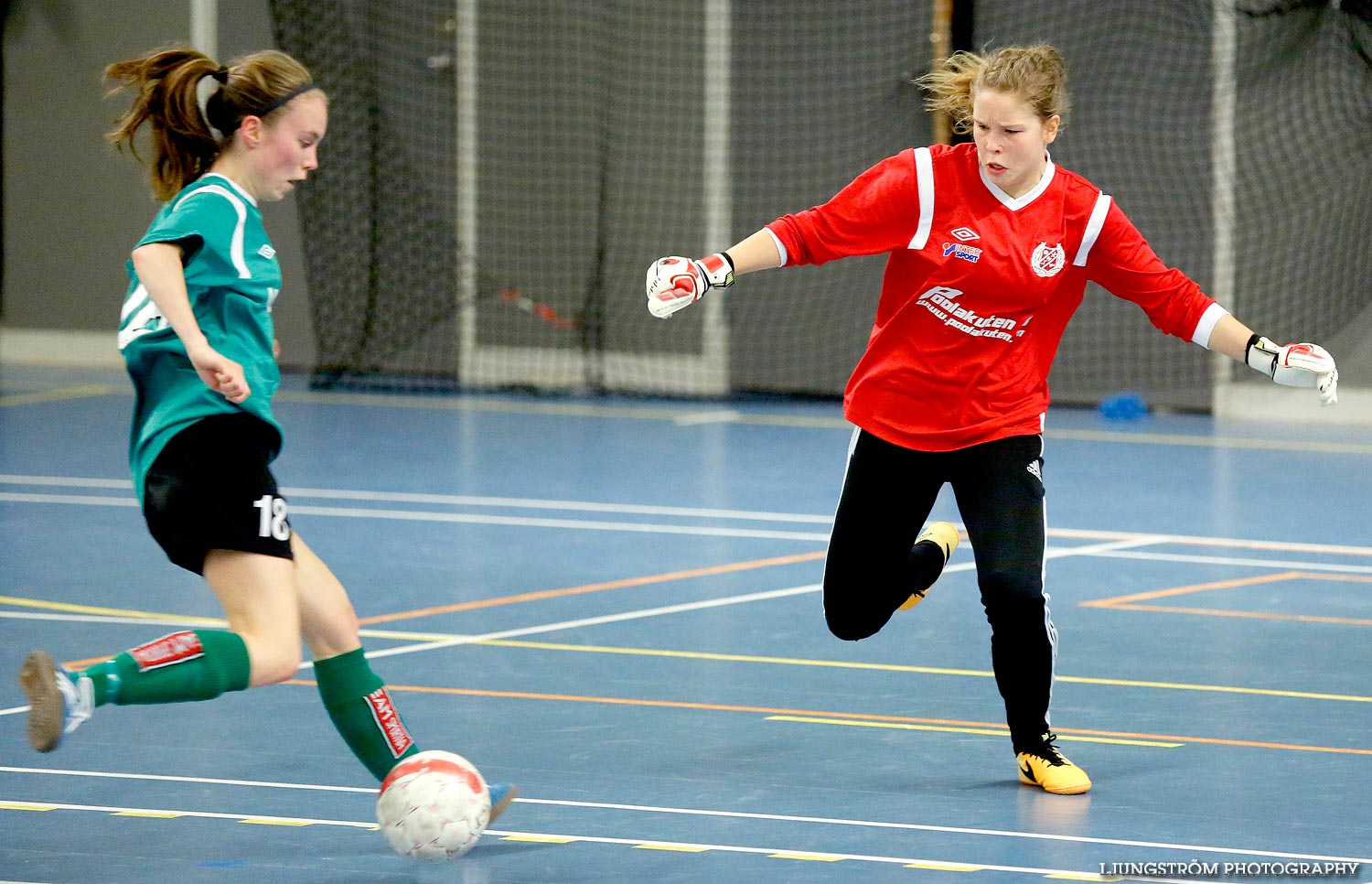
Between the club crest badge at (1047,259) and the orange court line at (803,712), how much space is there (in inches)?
48.7

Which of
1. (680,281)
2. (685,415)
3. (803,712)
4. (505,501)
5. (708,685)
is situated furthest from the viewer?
(685,415)

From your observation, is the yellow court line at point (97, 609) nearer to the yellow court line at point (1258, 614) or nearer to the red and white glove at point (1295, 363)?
the yellow court line at point (1258, 614)

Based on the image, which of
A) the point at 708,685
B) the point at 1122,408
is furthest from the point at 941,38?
the point at 708,685

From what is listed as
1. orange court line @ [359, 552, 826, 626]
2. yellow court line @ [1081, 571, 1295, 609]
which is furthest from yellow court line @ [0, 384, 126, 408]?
yellow court line @ [1081, 571, 1295, 609]

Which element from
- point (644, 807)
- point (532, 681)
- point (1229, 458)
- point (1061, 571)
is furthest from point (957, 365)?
point (1229, 458)

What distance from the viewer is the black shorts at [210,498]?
3715 mm

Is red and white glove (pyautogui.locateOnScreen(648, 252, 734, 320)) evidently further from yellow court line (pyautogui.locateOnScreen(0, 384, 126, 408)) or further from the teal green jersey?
yellow court line (pyautogui.locateOnScreen(0, 384, 126, 408))

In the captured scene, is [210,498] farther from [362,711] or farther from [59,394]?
[59,394]

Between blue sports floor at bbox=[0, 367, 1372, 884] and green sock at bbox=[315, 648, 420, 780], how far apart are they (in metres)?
0.18

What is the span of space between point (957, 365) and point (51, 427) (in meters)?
8.06

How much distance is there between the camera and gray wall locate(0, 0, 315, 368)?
14.5m

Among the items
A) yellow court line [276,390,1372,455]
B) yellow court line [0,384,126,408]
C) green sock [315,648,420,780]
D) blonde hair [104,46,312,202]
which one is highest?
blonde hair [104,46,312,202]

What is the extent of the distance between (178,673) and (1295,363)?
2.50 metres

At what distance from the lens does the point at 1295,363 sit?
441 centimetres
